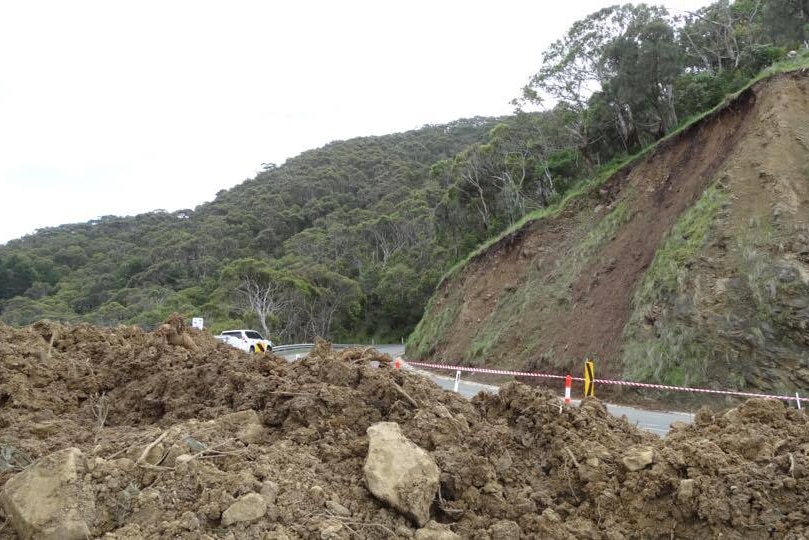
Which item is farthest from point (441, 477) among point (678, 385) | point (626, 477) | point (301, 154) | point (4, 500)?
point (301, 154)

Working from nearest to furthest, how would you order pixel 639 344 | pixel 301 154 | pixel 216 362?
1. pixel 216 362
2. pixel 639 344
3. pixel 301 154

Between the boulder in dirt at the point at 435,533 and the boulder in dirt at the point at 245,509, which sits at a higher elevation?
the boulder in dirt at the point at 245,509

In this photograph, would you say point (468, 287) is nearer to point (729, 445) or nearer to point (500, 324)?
point (500, 324)

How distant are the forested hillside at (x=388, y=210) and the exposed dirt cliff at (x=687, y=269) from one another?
4.60 metres

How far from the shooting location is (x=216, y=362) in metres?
6.46

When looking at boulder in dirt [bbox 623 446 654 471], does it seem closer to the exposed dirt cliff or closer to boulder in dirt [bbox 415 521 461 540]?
boulder in dirt [bbox 415 521 461 540]

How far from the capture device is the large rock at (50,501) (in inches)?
136

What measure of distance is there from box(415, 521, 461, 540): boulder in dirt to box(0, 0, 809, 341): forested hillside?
71.0 feet

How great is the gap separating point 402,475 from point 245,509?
1035mm

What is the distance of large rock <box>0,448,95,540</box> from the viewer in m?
3.45

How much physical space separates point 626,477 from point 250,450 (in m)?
2.67

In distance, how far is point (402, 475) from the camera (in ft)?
13.1

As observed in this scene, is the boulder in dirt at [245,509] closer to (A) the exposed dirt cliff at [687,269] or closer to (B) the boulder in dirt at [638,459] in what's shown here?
(B) the boulder in dirt at [638,459]

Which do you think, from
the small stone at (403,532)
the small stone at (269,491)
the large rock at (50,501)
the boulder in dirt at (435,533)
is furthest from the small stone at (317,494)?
the large rock at (50,501)
